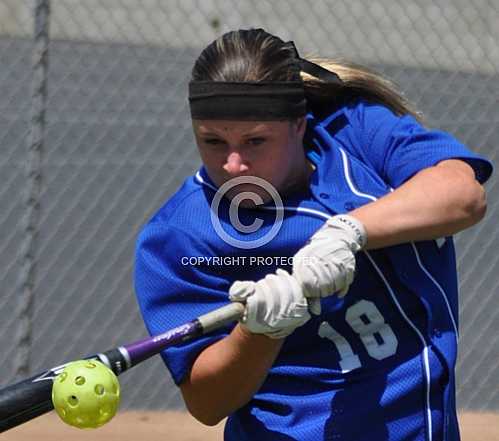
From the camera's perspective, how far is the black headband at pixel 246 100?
2248 millimetres

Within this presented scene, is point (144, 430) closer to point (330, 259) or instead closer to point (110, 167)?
point (110, 167)

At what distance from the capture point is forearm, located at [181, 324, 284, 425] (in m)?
2.16

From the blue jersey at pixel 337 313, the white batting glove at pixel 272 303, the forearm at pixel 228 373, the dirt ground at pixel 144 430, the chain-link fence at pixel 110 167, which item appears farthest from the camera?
the chain-link fence at pixel 110 167

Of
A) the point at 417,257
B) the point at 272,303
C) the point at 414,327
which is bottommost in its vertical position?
the point at 414,327

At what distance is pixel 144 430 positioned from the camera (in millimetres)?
4980

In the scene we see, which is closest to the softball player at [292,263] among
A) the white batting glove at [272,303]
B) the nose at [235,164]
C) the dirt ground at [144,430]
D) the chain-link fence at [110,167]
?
the nose at [235,164]

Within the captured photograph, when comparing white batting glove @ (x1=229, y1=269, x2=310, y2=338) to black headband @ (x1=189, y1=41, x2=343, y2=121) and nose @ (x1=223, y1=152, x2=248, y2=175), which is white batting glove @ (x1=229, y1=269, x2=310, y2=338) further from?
black headband @ (x1=189, y1=41, x2=343, y2=121)

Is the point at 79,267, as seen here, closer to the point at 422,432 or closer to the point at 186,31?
the point at 186,31

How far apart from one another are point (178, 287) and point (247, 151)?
32 cm

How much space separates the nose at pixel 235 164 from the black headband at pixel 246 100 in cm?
9

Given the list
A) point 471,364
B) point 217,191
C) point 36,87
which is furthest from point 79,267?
point 217,191

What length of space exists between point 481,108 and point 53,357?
271 centimetres

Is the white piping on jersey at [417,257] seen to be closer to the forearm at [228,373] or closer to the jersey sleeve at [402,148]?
the jersey sleeve at [402,148]

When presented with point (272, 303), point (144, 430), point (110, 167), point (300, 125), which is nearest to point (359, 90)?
point (300, 125)
